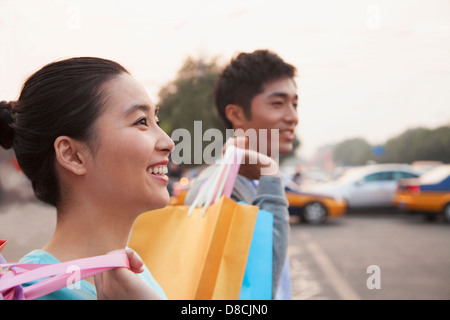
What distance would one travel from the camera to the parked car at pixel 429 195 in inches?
458

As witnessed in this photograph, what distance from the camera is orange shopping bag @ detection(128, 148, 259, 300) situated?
4.04 ft

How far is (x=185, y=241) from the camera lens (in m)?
1.32

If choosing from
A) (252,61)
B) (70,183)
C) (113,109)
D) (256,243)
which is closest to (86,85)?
(113,109)

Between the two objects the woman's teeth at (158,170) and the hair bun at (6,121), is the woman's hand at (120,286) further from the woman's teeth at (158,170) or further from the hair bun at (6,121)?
the hair bun at (6,121)

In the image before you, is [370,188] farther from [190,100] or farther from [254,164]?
[254,164]

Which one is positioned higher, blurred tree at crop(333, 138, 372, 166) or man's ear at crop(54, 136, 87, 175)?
man's ear at crop(54, 136, 87, 175)

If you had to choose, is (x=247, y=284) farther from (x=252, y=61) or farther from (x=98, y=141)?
(x=252, y=61)

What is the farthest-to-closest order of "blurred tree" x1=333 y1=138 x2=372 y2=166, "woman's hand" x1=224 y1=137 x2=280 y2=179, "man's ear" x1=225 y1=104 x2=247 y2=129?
"blurred tree" x1=333 y1=138 x2=372 y2=166 < "man's ear" x1=225 y1=104 x2=247 y2=129 < "woman's hand" x1=224 y1=137 x2=280 y2=179

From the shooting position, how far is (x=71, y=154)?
96 cm

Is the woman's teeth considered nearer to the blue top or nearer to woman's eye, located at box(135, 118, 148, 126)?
woman's eye, located at box(135, 118, 148, 126)

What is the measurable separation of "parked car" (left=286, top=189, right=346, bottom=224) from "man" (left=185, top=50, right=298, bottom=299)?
32.9ft

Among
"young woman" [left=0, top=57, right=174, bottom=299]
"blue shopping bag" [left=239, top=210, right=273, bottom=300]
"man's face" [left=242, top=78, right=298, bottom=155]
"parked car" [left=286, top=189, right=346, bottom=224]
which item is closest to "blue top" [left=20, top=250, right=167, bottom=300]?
"young woman" [left=0, top=57, right=174, bottom=299]

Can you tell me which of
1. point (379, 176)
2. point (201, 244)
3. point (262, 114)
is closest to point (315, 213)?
point (379, 176)

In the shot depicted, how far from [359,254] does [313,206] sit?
462 cm
